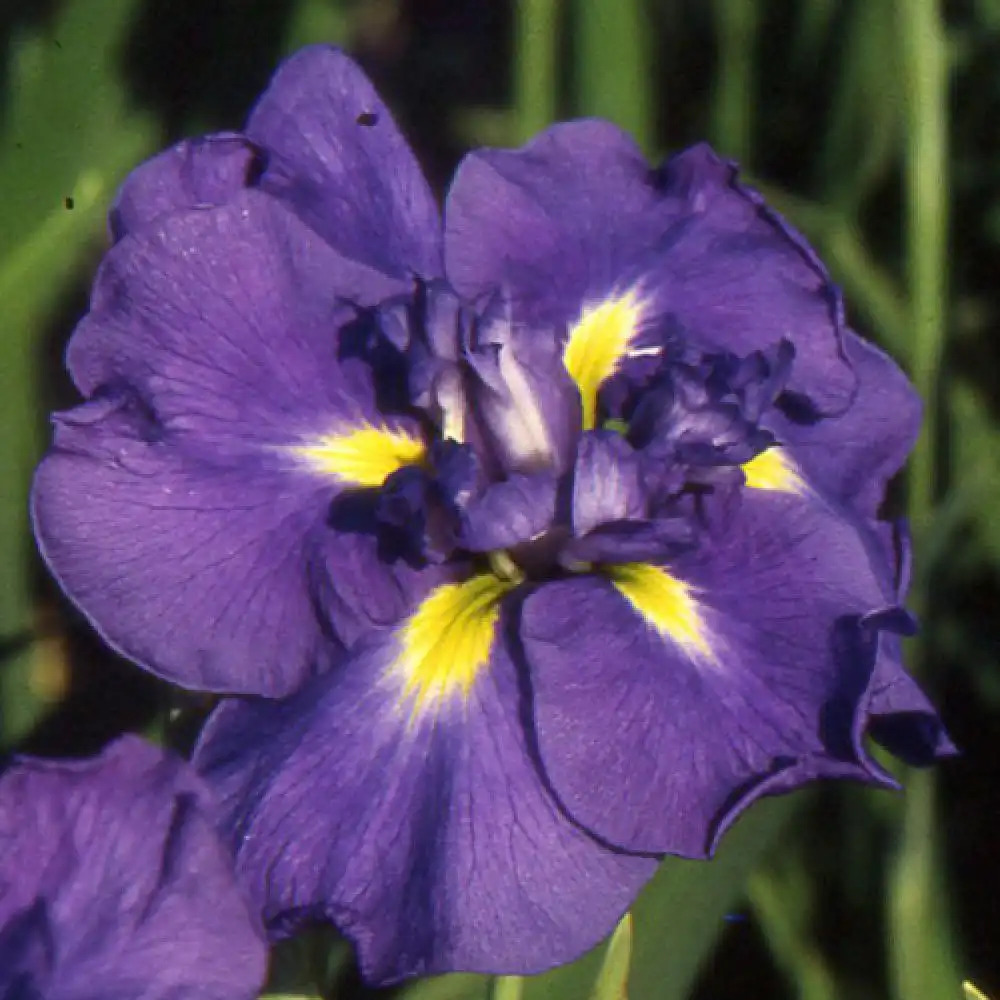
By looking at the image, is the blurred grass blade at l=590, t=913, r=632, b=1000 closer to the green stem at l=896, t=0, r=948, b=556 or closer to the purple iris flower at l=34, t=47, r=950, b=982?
the purple iris flower at l=34, t=47, r=950, b=982

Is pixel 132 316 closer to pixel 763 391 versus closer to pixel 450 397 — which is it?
pixel 450 397

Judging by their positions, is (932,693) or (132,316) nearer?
(132,316)

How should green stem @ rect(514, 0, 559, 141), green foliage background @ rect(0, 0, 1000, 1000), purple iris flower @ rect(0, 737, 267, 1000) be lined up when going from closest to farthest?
purple iris flower @ rect(0, 737, 267, 1000), green foliage background @ rect(0, 0, 1000, 1000), green stem @ rect(514, 0, 559, 141)

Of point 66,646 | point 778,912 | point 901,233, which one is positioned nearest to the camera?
point 778,912

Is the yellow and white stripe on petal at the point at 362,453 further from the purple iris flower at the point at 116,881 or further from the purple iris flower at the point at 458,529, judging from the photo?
the purple iris flower at the point at 116,881

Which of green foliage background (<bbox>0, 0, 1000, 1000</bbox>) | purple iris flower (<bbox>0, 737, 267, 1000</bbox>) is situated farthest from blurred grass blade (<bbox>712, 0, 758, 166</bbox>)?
purple iris flower (<bbox>0, 737, 267, 1000</bbox>)

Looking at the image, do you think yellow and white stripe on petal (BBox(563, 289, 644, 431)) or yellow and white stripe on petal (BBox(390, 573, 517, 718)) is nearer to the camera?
yellow and white stripe on petal (BBox(390, 573, 517, 718))

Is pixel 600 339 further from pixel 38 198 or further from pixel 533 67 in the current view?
pixel 38 198

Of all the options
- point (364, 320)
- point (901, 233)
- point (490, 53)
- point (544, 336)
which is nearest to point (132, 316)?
point (364, 320)
